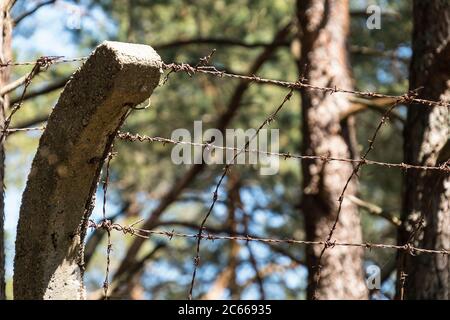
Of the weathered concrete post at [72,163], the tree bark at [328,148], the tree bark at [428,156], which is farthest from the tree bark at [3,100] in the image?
the tree bark at [428,156]

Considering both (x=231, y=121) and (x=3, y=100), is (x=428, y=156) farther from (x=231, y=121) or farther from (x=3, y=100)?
(x=231, y=121)

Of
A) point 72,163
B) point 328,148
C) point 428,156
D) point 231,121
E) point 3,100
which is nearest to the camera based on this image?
point 72,163

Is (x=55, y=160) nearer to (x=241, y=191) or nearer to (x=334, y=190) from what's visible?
(x=334, y=190)

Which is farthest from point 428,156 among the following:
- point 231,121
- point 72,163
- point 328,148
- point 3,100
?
point 231,121

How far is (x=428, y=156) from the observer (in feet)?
14.4

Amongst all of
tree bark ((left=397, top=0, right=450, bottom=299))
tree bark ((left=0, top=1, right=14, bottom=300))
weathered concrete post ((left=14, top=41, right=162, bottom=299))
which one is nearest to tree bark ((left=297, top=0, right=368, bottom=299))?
tree bark ((left=397, top=0, right=450, bottom=299))

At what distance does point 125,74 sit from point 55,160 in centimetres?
35

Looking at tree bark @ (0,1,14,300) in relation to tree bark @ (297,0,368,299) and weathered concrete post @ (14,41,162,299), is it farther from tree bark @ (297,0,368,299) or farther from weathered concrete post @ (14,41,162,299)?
tree bark @ (297,0,368,299)

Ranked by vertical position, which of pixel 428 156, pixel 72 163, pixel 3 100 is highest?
pixel 3 100

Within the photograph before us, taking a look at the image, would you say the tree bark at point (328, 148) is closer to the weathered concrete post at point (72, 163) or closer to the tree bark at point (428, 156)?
the tree bark at point (428, 156)

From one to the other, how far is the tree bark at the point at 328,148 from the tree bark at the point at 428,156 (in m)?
0.38

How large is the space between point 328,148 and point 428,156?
731 millimetres

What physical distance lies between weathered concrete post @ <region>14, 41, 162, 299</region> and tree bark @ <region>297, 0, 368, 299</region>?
7.95 feet
